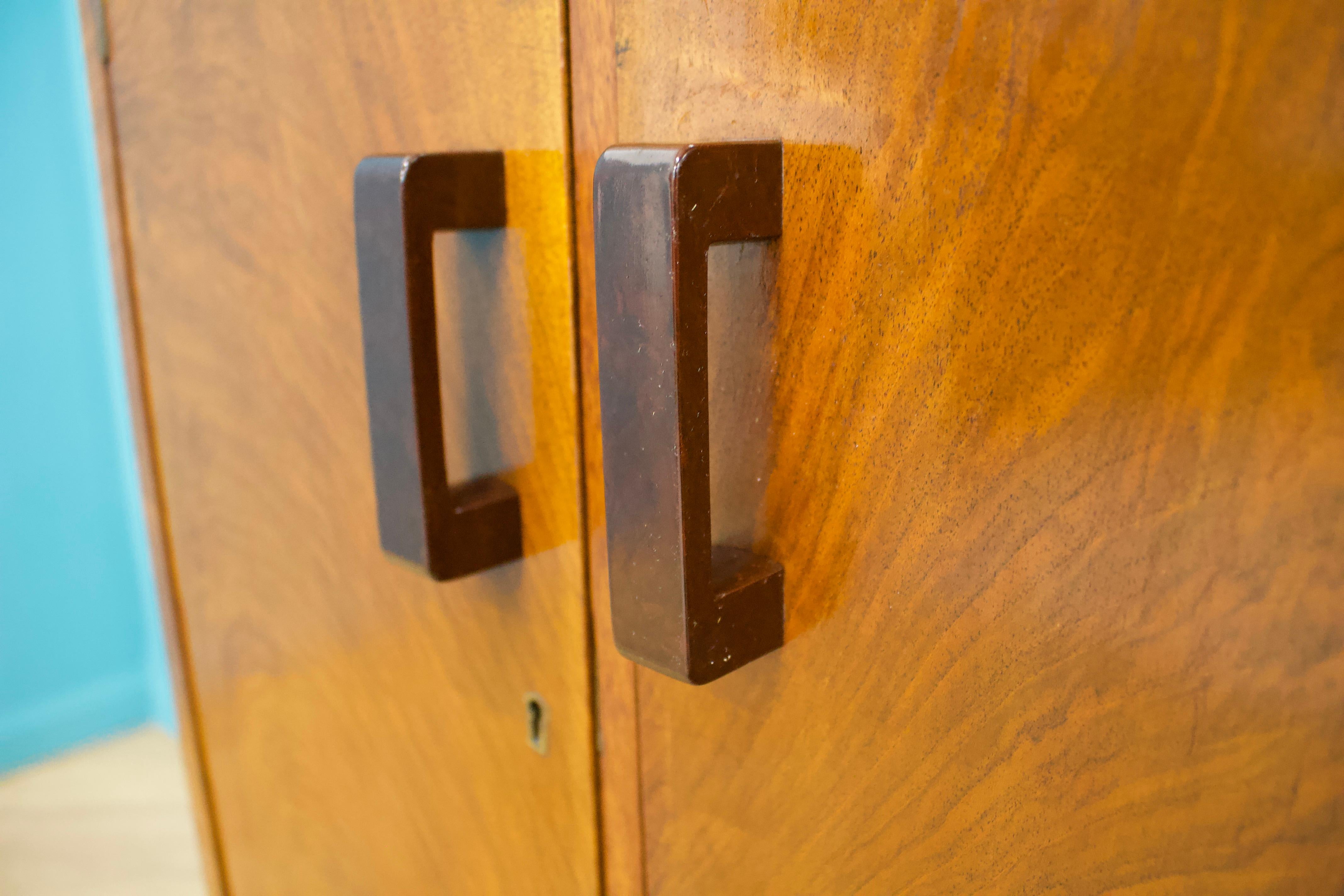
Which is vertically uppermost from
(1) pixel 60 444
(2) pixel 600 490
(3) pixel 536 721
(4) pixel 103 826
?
(2) pixel 600 490

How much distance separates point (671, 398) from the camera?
0.26m

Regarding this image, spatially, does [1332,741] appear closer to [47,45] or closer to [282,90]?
[282,90]

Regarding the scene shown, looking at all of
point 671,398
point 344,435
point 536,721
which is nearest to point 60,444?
point 344,435

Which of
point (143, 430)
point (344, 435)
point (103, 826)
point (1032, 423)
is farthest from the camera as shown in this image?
point (103, 826)

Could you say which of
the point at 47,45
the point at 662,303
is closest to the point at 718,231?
the point at 662,303

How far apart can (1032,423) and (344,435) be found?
327mm

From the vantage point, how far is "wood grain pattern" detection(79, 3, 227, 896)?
1.80ft

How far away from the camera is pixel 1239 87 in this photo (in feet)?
0.60

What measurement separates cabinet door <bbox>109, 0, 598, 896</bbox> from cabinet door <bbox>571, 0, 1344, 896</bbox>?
0.23ft

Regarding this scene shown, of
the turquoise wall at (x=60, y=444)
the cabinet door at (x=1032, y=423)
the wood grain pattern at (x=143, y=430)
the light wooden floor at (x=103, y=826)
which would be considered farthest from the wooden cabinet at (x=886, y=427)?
the turquoise wall at (x=60, y=444)

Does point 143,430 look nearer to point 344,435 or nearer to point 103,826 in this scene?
point 344,435

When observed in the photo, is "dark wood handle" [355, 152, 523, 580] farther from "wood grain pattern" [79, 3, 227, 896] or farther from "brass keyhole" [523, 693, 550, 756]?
"wood grain pattern" [79, 3, 227, 896]

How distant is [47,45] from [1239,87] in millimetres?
1840

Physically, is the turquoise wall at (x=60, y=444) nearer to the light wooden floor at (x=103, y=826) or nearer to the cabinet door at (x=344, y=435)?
the light wooden floor at (x=103, y=826)
